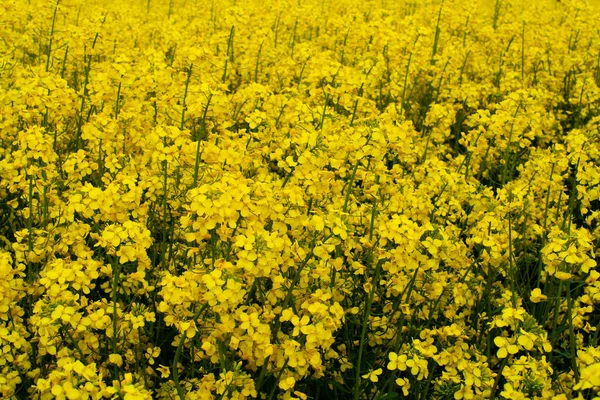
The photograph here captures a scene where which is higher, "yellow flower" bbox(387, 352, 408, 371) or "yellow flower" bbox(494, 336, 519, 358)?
"yellow flower" bbox(494, 336, 519, 358)

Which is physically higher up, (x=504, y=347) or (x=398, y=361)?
(x=504, y=347)

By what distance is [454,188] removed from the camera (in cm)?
374

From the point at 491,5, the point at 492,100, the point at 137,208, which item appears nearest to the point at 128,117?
the point at 137,208

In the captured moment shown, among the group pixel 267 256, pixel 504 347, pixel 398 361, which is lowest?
pixel 398 361

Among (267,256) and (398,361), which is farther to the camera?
(398,361)

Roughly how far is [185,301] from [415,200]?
4.26ft

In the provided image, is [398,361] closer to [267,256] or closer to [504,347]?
[504,347]

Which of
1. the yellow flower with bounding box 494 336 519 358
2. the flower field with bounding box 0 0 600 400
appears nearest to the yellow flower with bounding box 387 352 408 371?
the flower field with bounding box 0 0 600 400

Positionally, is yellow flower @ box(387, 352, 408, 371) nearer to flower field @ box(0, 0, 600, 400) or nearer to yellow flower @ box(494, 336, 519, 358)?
flower field @ box(0, 0, 600, 400)

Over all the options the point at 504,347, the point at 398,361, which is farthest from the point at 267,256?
the point at 504,347

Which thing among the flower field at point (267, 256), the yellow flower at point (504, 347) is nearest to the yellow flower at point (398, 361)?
the flower field at point (267, 256)

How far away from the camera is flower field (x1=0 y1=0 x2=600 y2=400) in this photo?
8.30 feet

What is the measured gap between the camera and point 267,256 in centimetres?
243

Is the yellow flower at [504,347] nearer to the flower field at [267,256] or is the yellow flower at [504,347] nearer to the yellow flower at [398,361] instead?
the flower field at [267,256]
